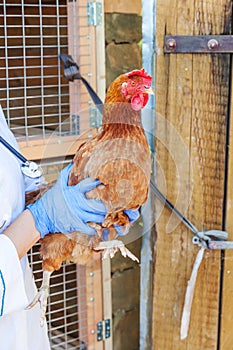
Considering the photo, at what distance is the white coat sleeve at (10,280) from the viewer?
1.00 m

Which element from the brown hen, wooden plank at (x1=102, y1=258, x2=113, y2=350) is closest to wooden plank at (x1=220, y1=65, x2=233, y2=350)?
wooden plank at (x1=102, y1=258, x2=113, y2=350)

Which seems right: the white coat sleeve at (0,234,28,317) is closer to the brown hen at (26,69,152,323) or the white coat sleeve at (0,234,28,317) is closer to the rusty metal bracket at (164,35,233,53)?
the brown hen at (26,69,152,323)

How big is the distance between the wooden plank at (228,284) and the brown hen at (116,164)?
0.53 meters

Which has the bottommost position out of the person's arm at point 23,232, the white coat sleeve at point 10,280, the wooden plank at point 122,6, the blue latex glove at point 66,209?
the white coat sleeve at point 10,280

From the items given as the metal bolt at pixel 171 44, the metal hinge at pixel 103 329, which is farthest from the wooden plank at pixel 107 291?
the metal bolt at pixel 171 44

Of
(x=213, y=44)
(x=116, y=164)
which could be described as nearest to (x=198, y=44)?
(x=213, y=44)

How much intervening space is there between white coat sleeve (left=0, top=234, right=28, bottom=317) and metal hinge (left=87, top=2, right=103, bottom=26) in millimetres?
842

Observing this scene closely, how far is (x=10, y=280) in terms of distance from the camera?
1.03 m

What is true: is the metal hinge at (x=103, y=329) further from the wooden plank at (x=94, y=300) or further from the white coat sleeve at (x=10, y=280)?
the white coat sleeve at (x=10, y=280)

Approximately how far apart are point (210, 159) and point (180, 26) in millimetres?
356

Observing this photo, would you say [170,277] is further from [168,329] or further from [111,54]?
[111,54]

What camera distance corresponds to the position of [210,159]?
153 centimetres

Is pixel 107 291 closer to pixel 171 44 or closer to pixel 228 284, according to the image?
pixel 228 284

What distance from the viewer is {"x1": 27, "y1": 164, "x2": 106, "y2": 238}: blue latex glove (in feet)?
3.32
